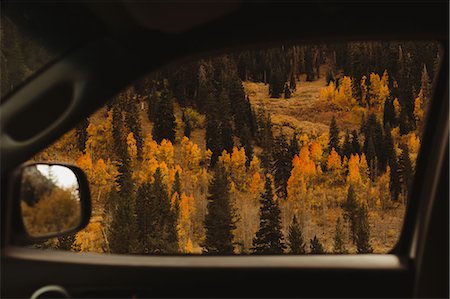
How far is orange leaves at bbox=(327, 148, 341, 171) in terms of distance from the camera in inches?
196

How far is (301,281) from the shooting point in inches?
57.3

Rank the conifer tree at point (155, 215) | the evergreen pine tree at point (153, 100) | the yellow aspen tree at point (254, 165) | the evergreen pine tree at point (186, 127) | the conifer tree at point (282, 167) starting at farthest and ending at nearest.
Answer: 1. the conifer tree at point (155, 215)
2. the conifer tree at point (282, 167)
3. the yellow aspen tree at point (254, 165)
4. the evergreen pine tree at point (186, 127)
5. the evergreen pine tree at point (153, 100)

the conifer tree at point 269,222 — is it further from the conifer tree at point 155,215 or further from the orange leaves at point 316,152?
the conifer tree at point 155,215

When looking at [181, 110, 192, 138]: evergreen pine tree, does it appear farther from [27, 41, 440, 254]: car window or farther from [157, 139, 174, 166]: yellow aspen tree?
[157, 139, 174, 166]: yellow aspen tree

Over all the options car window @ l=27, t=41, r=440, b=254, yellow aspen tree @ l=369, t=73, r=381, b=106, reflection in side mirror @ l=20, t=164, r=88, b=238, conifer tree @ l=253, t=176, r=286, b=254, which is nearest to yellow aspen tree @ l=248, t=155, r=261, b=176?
car window @ l=27, t=41, r=440, b=254

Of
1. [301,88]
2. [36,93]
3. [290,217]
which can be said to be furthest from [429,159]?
[290,217]

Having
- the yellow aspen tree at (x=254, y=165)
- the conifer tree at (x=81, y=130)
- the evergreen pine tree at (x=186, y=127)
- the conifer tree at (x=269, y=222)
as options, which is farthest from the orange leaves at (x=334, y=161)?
the conifer tree at (x=81, y=130)

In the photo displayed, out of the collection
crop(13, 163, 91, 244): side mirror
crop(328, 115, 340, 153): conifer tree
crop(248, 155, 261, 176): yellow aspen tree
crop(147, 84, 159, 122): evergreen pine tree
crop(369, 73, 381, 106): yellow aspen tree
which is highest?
crop(369, 73, 381, 106): yellow aspen tree

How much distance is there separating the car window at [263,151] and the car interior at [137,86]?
0.08m

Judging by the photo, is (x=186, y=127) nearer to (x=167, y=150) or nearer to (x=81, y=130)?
(x=167, y=150)

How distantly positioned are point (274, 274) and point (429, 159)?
0.48m

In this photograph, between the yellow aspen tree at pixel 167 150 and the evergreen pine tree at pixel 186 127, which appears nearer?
the evergreen pine tree at pixel 186 127

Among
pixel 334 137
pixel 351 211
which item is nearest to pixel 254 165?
pixel 334 137

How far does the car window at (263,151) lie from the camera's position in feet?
9.98
